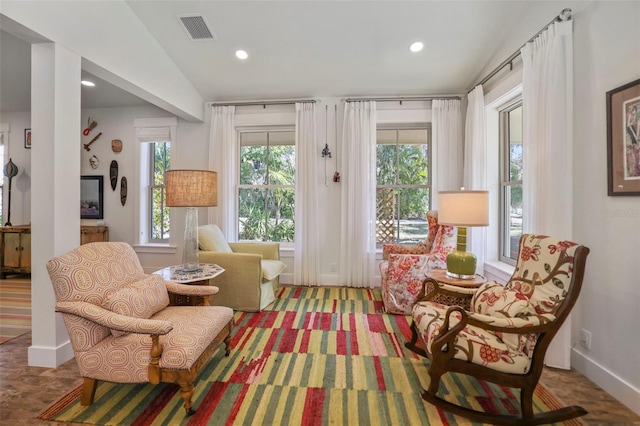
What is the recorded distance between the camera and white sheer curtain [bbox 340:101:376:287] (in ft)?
12.0

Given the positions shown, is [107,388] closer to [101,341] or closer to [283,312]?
[101,341]

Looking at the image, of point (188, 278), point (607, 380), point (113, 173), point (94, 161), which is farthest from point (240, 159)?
point (607, 380)

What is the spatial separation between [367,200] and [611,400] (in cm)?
263

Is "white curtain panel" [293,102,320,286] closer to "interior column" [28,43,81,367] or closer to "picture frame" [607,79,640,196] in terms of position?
"interior column" [28,43,81,367]

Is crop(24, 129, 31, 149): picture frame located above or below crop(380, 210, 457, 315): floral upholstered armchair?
above

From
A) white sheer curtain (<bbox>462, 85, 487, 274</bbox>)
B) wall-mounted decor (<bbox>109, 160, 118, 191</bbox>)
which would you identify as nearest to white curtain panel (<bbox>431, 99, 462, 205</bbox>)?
white sheer curtain (<bbox>462, 85, 487, 274</bbox>)

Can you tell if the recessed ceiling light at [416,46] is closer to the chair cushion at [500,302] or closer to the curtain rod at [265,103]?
the curtain rod at [265,103]

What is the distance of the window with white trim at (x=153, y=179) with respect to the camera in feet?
13.4

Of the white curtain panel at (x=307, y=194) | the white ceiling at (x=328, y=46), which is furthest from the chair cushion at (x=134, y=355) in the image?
the white ceiling at (x=328, y=46)

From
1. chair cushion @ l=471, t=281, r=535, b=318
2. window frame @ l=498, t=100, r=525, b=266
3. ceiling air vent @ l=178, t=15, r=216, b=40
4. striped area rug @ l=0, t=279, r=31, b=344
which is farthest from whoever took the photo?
window frame @ l=498, t=100, r=525, b=266

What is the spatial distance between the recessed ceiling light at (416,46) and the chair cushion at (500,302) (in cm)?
249

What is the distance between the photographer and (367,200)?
3.67m

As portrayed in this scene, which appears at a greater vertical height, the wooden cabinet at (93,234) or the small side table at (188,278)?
the wooden cabinet at (93,234)

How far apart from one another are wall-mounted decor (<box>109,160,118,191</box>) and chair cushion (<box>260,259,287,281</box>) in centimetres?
272
